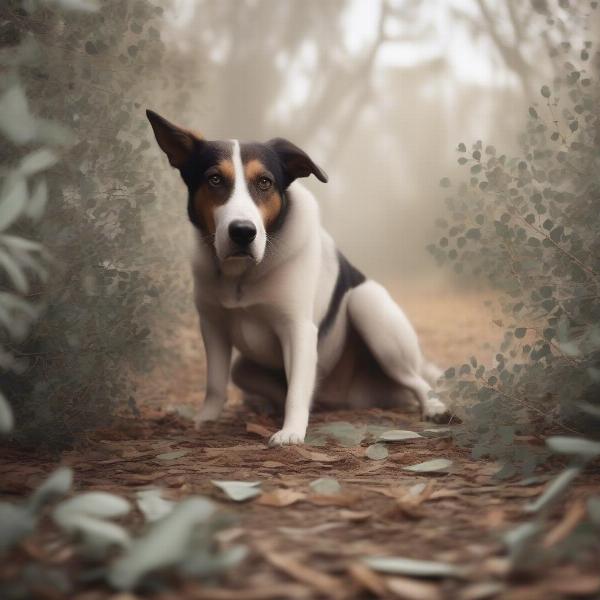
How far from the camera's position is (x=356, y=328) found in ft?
13.9

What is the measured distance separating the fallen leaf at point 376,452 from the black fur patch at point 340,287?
3.34ft

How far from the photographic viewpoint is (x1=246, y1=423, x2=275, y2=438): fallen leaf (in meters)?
3.48

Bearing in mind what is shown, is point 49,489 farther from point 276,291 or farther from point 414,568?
Answer: point 276,291

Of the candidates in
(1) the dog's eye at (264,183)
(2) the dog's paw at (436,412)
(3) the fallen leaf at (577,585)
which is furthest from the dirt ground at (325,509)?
(1) the dog's eye at (264,183)

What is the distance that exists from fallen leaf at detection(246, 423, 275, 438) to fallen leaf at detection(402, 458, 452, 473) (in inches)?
35.6

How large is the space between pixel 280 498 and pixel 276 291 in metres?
1.42

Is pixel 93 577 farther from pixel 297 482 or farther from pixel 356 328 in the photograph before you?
pixel 356 328

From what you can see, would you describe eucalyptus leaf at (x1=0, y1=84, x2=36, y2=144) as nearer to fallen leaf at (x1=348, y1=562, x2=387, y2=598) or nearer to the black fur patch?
fallen leaf at (x1=348, y1=562, x2=387, y2=598)

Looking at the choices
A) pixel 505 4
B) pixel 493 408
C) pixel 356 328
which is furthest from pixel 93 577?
pixel 505 4

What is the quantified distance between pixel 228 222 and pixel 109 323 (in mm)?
685

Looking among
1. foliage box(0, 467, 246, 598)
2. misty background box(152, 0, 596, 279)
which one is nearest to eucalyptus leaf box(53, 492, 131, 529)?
foliage box(0, 467, 246, 598)

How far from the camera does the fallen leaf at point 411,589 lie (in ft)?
5.14

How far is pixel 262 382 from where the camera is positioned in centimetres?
425

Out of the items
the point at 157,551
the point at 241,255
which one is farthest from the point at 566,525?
the point at 241,255
